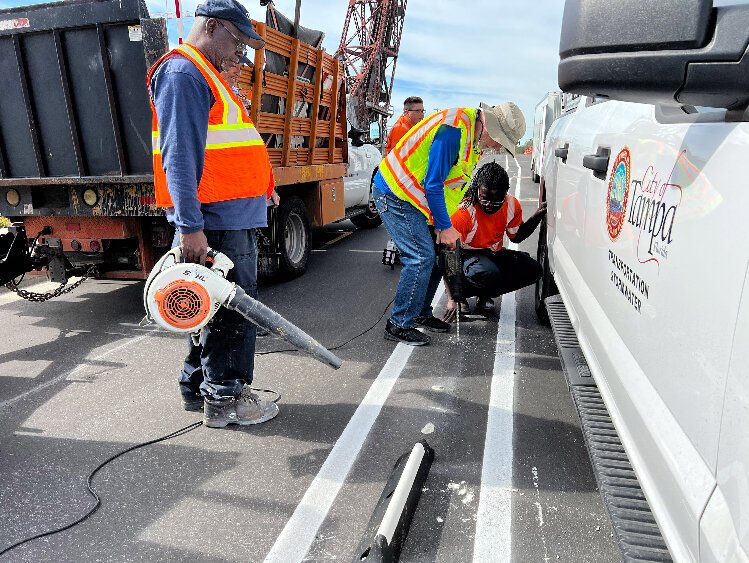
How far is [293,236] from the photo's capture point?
6.73 meters

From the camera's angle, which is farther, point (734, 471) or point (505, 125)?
point (505, 125)

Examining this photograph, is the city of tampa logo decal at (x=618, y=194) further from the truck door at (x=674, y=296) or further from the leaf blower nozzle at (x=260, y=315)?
the leaf blower nozzle at (x=260, y=315)

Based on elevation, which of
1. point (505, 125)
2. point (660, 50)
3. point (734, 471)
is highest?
point (660, 50)

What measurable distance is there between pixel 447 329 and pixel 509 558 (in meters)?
2.69

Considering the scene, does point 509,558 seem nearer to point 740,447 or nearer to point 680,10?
point 740,447

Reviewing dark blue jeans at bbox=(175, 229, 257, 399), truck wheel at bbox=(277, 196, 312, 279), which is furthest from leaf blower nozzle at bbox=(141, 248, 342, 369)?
truck wheel at bbox=(277, 196, 312, 279)

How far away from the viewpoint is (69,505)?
257cm

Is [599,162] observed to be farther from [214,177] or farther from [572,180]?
[214,177]

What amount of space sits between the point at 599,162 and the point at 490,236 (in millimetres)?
2486

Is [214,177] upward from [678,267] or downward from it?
upward

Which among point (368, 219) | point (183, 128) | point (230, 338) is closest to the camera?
point (183, 128)

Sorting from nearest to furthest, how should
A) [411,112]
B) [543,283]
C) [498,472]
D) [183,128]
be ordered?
[183,128]
[498,472]
[543,283]
[411,112]

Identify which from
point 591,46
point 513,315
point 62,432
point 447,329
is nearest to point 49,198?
point 62,432

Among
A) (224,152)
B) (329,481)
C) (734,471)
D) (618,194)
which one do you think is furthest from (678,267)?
(224,152)
